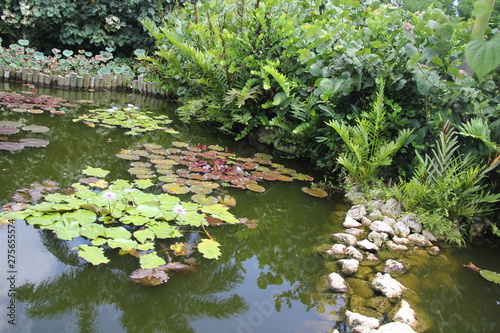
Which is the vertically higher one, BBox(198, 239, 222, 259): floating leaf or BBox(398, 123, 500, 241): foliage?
BBox(398, 123, 500, 241): foliage

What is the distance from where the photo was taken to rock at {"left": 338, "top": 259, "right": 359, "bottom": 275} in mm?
2104

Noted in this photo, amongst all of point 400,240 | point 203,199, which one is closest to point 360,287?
point 400,240

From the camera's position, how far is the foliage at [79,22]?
7809 mm

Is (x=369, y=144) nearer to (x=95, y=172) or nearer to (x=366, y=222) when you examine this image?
(x=366, y=222)

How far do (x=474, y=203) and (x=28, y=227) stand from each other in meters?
3.09

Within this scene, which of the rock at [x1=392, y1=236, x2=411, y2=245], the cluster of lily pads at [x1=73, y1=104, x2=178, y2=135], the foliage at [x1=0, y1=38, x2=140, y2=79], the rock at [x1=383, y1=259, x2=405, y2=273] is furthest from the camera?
the foliage at [x1=0, y1=38, x2=140, y2=79]

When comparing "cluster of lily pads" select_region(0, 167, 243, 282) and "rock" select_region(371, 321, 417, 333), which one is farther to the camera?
"cluster of lily pads" select_region(0, 167, 243, 282)

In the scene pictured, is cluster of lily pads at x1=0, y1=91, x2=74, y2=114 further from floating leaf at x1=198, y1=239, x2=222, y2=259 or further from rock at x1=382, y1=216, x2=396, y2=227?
rock at x1=382, y1=216, x2=396, y2=227

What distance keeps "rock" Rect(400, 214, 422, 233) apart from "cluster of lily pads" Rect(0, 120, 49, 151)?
334cm

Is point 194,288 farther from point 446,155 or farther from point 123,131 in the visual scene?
point 123,131

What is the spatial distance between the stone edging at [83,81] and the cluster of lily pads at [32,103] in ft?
3.44

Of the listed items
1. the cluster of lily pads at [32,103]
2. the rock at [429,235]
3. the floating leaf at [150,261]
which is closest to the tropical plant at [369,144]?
the rock at [429,235]

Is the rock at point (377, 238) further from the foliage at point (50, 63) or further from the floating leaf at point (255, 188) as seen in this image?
the foliage at point (50, 63)

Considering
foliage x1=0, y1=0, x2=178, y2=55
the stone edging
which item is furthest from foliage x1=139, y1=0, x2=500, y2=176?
foliage x1=0, y1=0, x2=178, y2=55
